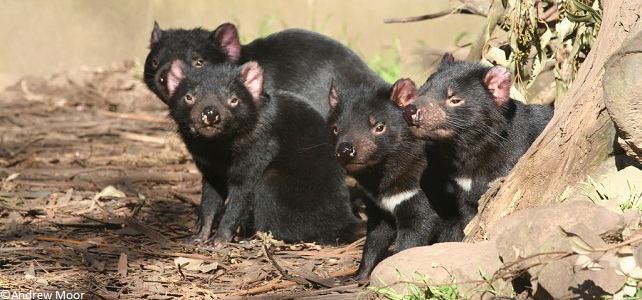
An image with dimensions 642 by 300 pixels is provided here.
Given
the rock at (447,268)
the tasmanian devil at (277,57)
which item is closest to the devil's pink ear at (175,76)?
the tasmanian devil at (277,57)

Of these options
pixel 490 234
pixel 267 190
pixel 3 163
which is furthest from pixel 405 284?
pixel 3 163

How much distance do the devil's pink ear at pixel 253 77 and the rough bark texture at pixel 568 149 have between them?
175cm

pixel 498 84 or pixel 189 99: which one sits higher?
pixel 498 84

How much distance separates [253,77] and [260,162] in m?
0.51

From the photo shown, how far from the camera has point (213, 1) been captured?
10203mm

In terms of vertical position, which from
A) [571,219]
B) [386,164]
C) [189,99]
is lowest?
[386,164]

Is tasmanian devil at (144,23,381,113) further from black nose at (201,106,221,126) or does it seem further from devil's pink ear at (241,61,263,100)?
black nose at (201,106,221,126)

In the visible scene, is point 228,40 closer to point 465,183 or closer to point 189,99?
point 189,99

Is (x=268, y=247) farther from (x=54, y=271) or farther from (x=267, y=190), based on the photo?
(x=54, y=271)

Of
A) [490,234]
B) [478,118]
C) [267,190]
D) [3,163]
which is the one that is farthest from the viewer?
[3,163]

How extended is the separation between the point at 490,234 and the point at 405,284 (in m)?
0.43

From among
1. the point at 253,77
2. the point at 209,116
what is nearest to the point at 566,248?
the point at 209,116

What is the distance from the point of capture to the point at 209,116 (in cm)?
486

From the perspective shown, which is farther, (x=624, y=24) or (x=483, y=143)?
(x=483, y=143)
